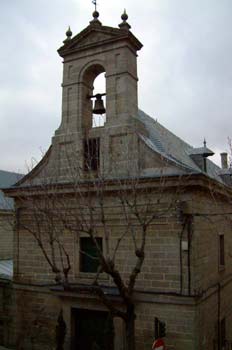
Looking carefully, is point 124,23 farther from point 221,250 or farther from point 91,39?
point 221,250

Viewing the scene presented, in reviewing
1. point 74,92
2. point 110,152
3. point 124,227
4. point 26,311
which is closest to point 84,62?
point 74,92

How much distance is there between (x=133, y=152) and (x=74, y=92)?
3.44 meters

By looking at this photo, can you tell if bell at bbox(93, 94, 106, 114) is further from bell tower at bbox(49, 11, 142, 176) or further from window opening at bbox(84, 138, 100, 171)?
window opening at bbox(84, 138, 100, 171)

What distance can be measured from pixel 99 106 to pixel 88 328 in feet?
25.7

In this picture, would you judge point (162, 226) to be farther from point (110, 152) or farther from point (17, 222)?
point (17, 222)

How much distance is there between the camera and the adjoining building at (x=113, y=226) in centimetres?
1085

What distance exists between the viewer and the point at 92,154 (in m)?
12.7

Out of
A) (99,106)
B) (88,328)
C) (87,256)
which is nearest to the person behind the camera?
(88,328)

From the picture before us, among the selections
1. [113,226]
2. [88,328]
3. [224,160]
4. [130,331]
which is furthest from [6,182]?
[130,331]

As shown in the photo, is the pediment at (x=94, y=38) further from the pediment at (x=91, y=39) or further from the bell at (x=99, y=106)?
the bell at (x=99, y=106)

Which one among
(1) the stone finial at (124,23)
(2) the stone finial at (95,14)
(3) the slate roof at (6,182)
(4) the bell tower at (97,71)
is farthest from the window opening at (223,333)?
(3) the slate roof at (6,182)

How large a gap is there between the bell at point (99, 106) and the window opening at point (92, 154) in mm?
1315

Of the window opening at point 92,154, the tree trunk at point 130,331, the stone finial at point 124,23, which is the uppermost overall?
the stone finial at point 124,23

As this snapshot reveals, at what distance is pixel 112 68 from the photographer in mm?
12695
